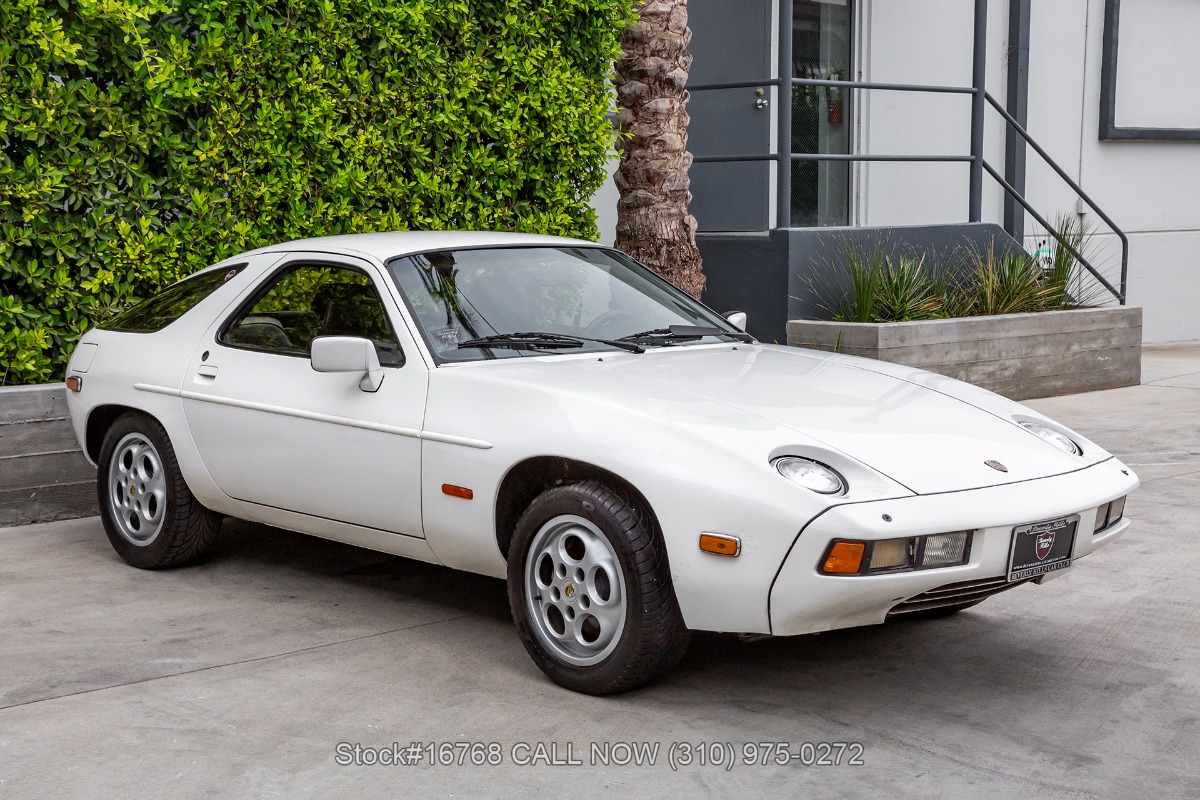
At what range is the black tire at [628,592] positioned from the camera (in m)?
4.09

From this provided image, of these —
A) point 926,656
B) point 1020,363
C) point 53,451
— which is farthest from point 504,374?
point 1020,363

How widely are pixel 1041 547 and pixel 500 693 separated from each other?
1701 mm

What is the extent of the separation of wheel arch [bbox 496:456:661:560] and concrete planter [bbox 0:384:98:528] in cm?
324

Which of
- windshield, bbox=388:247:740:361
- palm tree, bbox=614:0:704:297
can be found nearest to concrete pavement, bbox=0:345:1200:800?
windshield, bbox=388:247:740:361

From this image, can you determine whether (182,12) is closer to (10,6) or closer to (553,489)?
(10,6)

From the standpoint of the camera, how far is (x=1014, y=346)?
10.8 metres

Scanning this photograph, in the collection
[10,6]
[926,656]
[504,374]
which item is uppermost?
[10,6]

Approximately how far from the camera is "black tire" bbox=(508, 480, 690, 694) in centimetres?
409

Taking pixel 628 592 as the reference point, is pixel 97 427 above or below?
above

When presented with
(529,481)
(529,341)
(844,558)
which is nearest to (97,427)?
(529,341)

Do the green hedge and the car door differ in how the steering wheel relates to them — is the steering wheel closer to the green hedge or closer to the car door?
the car door

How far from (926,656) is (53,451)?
14.4ft

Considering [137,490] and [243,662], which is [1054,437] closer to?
[243,662]

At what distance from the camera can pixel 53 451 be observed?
689cm
